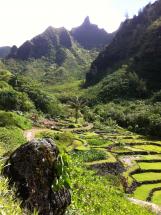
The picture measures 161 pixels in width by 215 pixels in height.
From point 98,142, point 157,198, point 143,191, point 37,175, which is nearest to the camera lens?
point 37,175

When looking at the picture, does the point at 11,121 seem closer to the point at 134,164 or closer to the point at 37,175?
the point at 134,164

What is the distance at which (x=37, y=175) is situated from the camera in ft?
39.1

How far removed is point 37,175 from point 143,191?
123 feet

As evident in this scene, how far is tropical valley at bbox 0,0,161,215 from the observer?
39.1 feet

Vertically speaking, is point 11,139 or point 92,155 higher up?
point 11,139

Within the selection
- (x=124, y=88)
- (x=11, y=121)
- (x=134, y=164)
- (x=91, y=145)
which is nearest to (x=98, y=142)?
(x=91, y=145)

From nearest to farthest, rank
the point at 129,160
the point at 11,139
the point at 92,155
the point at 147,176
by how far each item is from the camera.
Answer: the point at 147,176
the point at 11,139
the point at 92,155
the point at 129,160

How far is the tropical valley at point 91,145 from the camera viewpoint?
39.1 feet

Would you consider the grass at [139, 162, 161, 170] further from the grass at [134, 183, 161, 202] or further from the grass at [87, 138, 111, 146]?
the grass at [87, 138, 111, 146]

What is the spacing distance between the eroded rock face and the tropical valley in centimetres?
3

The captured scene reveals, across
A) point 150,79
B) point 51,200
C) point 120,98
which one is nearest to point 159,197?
point 51,200

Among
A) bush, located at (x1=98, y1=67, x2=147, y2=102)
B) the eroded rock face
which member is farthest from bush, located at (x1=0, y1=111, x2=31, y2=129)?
bush, located at (x1=98, y1=67, x2=147, y2=102)

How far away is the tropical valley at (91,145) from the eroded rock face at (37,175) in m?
0.03

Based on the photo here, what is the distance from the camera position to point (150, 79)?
164375mm
